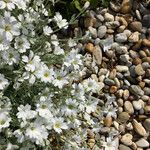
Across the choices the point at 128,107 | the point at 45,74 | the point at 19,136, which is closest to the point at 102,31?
A: the point at 128,107

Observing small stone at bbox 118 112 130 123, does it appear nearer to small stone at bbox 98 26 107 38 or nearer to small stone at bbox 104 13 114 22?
small stone at bbox 98 26 107 38

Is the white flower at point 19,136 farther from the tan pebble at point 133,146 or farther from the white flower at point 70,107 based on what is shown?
the tan pebble at point 133,146

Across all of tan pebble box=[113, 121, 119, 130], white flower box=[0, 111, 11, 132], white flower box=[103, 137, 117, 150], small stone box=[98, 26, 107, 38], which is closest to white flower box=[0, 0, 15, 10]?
white flower box=[0, 111, 11, 132]


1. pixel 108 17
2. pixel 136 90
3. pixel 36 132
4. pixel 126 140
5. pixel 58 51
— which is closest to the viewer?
pixel 36 132

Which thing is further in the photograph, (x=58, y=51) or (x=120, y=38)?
(x=120, y=38)

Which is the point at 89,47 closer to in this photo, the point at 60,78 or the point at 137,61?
the point at 137,61

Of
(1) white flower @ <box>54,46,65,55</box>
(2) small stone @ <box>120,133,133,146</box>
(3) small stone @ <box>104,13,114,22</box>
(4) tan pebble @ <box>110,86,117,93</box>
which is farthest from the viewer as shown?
(3) small stone @ <box>104,13,114,22</box>
